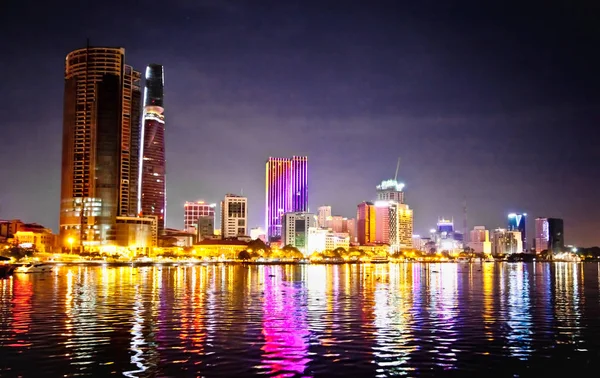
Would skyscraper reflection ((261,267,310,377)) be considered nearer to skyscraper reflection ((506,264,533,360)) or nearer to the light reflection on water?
the light reflection on water

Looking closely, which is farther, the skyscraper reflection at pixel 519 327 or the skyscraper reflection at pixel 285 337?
the skyscraper reflection at pixel 519 327

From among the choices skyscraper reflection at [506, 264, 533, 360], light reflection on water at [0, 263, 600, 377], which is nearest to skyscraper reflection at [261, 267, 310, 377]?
light reflection on water at [0, 263, 600, 377]

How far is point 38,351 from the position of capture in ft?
116

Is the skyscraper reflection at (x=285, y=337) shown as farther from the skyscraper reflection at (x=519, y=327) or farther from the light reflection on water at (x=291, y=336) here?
the skyscraper reflection at (x=519, y=327)

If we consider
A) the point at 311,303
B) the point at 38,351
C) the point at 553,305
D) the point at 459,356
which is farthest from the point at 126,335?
the point at 553,305

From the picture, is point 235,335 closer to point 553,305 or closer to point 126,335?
point 126,335

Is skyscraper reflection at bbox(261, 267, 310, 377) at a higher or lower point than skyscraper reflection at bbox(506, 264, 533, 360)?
higher

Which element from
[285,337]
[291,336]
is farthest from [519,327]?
[285,337]

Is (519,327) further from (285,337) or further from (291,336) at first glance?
(285,337)

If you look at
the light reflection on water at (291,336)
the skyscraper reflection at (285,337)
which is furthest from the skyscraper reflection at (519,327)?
the skyscraper reflection at (285,337)

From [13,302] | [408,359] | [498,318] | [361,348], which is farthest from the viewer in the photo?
[13,302]

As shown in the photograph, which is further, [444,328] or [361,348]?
[444,328]

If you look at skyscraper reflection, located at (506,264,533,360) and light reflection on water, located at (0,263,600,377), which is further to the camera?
skyscraper reflection, located at (506,264,533,360)

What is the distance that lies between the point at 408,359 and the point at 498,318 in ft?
71.5
